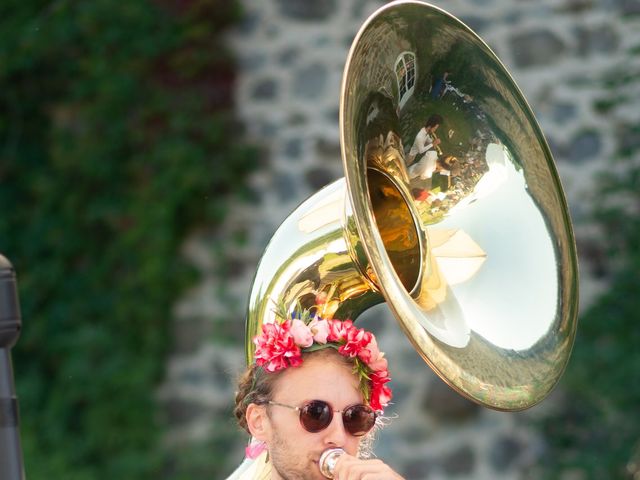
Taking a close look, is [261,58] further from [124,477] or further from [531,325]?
[531,325]

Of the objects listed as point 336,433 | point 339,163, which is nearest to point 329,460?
point 336,433

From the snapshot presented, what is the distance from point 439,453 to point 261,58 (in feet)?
5.50

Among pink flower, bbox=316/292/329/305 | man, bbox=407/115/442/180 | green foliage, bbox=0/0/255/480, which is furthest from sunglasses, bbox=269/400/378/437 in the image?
green foliage, bbox=0/0/255/480

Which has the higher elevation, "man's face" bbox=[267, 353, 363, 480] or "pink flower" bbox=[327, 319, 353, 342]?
"pink flower" bbox=[327, 319, 353, 342]

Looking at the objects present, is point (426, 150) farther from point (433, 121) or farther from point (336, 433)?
point (336, 433)

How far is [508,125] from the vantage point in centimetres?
267

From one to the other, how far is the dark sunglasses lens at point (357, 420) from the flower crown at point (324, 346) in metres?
0.07

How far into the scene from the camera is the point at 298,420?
225 cm

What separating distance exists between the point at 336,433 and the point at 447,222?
0.60 meters

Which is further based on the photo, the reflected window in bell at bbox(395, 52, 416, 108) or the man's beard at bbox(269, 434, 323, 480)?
the reflected window in bell at bbox(395, 52, 416, 108)

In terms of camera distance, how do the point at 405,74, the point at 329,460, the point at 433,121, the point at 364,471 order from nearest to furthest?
1. the point at 364,471
2. the point at 329,460
3. the point at 405,74
4. the point at 433,121

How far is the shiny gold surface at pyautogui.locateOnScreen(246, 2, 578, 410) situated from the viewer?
7.78 feet

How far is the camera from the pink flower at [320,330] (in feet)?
7.63

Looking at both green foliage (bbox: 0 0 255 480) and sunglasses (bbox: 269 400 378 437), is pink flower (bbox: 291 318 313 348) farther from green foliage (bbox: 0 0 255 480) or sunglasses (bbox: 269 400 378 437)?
green foliage (bbox: 0 0 255 480)
